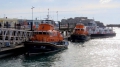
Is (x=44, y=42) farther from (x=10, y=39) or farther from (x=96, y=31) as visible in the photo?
(x=96, y=31)

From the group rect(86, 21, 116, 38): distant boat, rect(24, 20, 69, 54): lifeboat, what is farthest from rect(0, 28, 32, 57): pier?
rect(86, 21, 116, 38): distant boat

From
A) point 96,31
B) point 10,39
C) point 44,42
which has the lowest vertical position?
point 44,42

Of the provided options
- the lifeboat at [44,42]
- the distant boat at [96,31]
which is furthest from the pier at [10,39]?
the distant boat at [96,31]

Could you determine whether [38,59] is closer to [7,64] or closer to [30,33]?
[7,64]

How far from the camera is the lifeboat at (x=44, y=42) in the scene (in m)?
35.8

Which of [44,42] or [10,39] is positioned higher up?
[10,39]

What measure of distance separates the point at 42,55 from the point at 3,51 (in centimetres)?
621

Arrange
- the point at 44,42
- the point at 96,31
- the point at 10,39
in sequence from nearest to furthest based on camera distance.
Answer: the point at 44,42
the point at 10,39
the point at 96,31

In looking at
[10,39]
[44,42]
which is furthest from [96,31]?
[10,39]

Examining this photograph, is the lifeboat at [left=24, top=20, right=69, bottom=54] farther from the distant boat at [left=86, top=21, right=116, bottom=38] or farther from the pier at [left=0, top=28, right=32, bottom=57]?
the distant boat at [left=86, top=21, right=116, bottom=38]

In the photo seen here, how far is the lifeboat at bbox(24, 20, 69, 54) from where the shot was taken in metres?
35.8

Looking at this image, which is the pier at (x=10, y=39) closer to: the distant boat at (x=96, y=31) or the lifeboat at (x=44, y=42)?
the lifeboat at (x=44, y=42)

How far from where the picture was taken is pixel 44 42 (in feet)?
121

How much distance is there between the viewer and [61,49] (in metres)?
43.3
